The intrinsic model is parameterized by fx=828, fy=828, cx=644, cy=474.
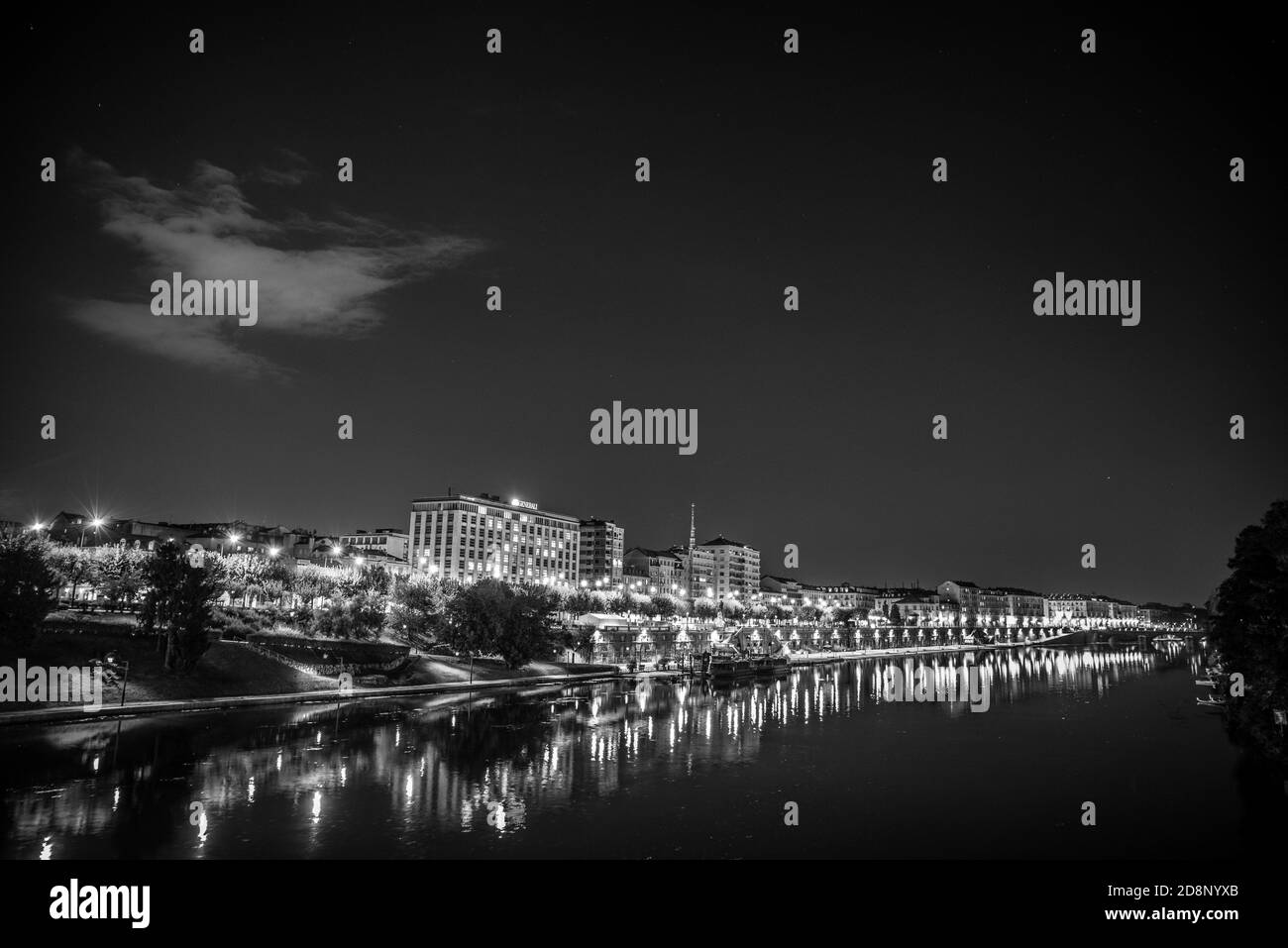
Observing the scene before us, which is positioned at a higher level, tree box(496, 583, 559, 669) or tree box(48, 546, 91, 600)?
tree box(48, 546, 91, 600)

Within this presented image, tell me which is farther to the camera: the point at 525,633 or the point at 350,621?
the point at 525,633

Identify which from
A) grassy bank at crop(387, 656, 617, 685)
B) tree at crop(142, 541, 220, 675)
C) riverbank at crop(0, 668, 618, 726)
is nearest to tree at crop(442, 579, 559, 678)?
grassy bank at crop(387, 656, 617, 685)

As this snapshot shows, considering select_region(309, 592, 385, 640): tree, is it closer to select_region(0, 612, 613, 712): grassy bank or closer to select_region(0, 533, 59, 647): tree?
select_region(0, 612, 613, 712): grassy bank

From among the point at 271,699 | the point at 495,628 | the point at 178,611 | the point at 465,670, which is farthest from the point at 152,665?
the point at 495,628

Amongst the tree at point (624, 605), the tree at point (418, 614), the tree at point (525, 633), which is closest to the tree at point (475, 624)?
the tree at point (525, 633)

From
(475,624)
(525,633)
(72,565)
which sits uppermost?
(72,565)

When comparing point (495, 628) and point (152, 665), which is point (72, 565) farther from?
point (495, 628)
